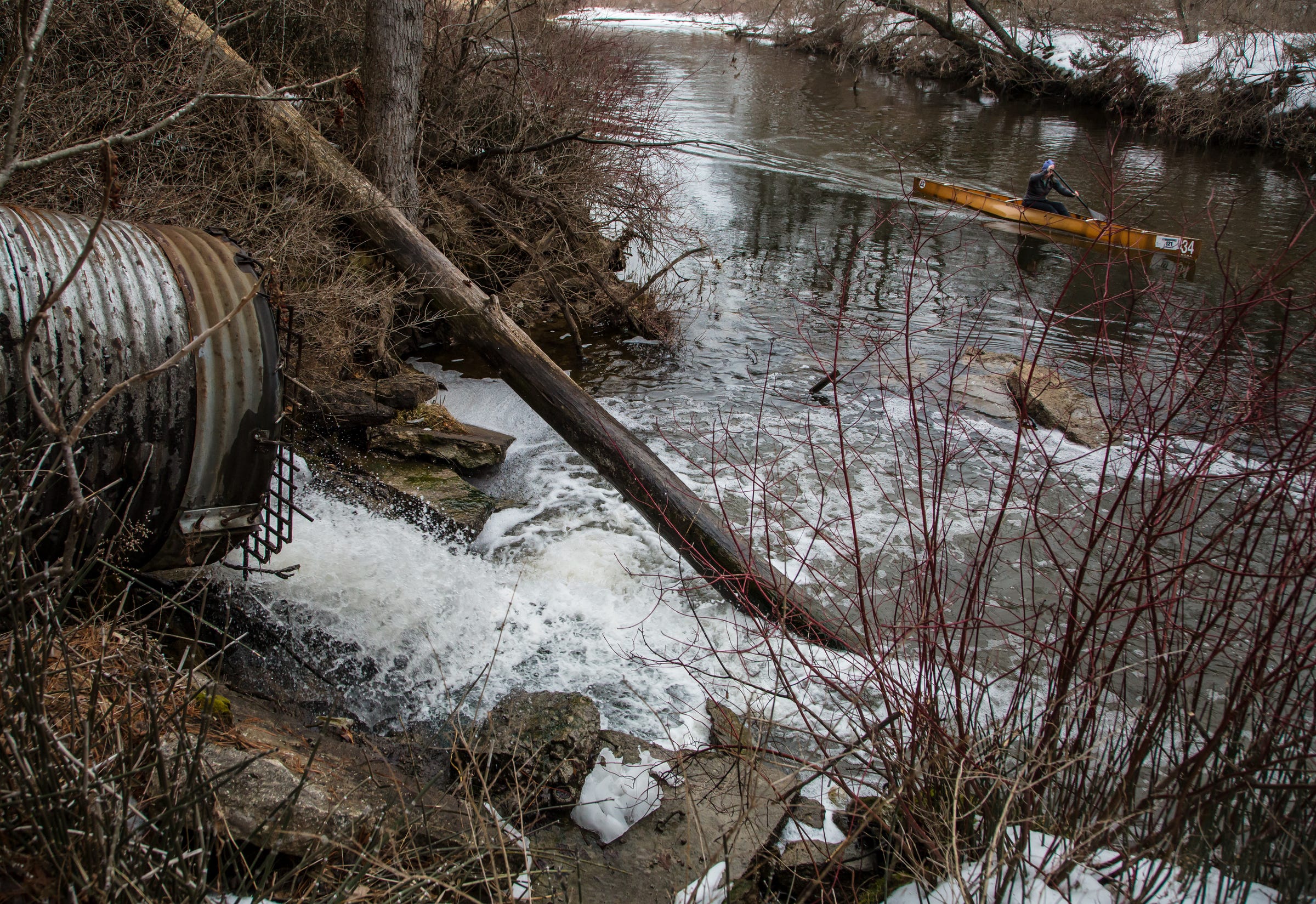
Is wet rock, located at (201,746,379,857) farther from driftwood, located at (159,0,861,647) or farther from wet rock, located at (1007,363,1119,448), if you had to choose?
wet rock, located at (1007,363,1119,448)

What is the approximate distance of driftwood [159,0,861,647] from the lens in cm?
518

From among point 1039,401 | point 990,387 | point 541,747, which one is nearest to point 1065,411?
point 1039,401

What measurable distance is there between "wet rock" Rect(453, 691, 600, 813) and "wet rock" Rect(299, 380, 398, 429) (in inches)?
136

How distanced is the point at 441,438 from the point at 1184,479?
5.64 metres

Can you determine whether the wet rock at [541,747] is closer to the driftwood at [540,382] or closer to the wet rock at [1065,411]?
the driftwood at [540,382]

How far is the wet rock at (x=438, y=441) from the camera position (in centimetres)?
697

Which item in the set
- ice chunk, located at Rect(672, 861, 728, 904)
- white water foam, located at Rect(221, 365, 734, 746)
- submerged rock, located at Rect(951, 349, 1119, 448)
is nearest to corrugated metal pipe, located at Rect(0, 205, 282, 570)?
white water foam, located at Rect(221, 365, 734, 746)

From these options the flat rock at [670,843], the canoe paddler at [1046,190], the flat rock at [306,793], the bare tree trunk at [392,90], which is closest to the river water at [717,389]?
the flat rock at [670,843]

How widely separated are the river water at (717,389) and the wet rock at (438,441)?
20 cm

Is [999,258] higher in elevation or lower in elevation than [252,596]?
higher

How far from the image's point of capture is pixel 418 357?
30.6 feet

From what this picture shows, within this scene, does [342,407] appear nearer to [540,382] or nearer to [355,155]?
[540,382]

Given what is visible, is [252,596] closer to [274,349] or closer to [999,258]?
[274,349]

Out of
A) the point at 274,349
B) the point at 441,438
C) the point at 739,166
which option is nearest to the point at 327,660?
the point at 274,349
